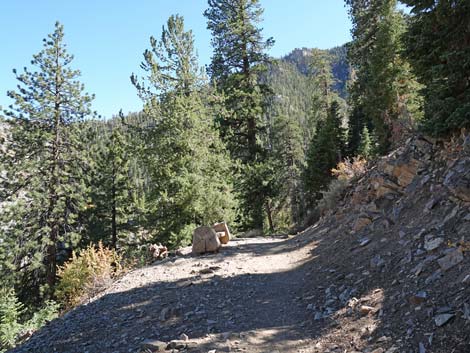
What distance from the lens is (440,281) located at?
162 inches

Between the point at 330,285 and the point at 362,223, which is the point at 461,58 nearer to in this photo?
the point at 362,223

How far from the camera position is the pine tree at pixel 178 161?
45.4 feet

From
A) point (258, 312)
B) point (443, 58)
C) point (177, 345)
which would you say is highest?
point (443, 58)

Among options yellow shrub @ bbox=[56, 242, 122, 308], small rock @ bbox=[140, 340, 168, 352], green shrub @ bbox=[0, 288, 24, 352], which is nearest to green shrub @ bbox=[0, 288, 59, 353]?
green shrub @ bbox=[0, 288, 24, 352]

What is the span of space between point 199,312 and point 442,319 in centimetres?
363

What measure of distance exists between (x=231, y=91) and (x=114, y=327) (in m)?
16.2

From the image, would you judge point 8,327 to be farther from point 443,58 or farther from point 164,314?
point 443,58

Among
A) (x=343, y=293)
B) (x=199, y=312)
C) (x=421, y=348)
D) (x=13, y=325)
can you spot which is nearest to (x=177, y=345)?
(x=199, y=312)

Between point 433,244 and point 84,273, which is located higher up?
point 433,244

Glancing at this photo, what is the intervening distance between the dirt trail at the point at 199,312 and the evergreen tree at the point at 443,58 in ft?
13.9

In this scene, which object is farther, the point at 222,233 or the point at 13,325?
the point at 222,233

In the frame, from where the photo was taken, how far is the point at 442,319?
3459 mm

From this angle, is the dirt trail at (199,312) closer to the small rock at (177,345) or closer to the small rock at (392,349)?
the small rock at (177,345)

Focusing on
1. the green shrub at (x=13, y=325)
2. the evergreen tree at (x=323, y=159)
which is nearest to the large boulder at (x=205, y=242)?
the green shrub at (x=13, y=325)
